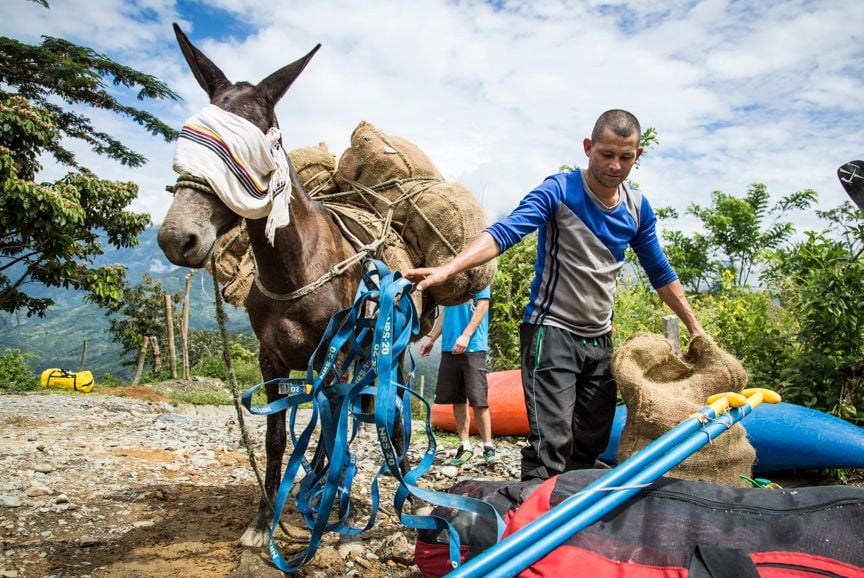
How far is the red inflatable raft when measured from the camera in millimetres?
7422

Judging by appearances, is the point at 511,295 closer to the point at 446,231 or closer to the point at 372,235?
the point at 446,231

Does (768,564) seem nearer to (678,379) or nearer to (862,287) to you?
(678,379)

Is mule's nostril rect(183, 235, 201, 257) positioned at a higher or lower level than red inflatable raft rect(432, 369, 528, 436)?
higher

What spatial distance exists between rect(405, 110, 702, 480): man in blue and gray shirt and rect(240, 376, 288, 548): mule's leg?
1.67 metres

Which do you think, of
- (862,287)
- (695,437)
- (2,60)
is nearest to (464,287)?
(695,437)

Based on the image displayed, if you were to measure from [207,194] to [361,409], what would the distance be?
4.04 feet

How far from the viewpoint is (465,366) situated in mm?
5945

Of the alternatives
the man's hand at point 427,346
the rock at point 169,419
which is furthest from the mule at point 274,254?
the rock at point 169,419

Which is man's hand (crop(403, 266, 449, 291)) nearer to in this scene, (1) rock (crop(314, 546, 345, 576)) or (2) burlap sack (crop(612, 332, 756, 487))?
(2) burlap sack (crop(612, 332, 756, 487))

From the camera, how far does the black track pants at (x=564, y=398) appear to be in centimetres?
290

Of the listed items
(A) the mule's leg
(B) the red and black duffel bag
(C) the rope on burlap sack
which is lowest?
(A) the mule's leg

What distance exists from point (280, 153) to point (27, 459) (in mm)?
4294

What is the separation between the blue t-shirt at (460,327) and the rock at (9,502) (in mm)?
3815

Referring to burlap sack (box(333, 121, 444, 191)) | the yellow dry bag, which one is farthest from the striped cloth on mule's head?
the yellow dry bag
